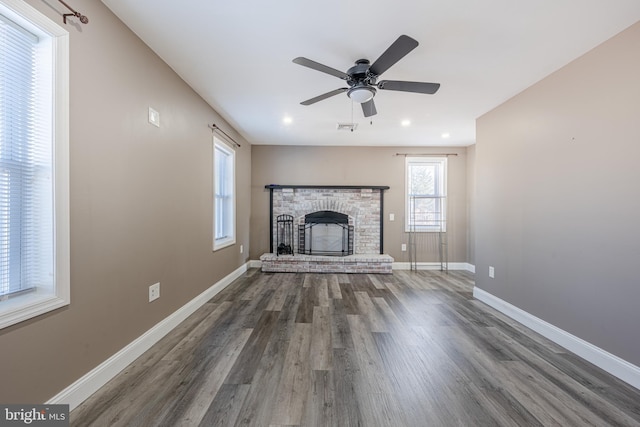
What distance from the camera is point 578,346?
2178 millimetres

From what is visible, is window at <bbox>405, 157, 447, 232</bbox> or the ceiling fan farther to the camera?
window at <bbox>405, 157, 447, 232</bbox>

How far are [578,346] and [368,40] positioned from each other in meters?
3.05

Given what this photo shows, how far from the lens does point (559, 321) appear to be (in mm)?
2373

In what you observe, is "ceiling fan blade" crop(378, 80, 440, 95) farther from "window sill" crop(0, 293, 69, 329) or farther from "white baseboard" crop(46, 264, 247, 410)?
"white baseboard" crop(46, 264, 247, 410)

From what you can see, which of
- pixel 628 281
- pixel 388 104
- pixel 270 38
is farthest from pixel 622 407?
pixel 270 38

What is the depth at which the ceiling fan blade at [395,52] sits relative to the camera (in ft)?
5.34

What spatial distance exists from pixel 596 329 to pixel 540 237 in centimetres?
87

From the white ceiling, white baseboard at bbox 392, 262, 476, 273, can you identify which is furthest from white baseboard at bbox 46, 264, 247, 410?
white baseboard at bbox 392, 262, 476, 273

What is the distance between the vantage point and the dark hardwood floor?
149 cm

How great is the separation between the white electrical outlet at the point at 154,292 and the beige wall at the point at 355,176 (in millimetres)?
2989

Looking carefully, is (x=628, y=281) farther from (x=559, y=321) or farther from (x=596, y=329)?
(x=559, y=321)

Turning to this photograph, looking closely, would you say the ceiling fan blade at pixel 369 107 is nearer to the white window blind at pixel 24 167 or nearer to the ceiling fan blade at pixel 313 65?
the ceiling fan blade at pixel 313 65

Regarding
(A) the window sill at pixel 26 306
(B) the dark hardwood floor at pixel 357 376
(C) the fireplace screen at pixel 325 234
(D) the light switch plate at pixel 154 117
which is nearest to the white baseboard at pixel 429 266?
(C) the fireplace screen at pixel 325 234

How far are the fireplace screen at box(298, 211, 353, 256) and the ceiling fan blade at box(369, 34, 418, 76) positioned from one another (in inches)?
135
